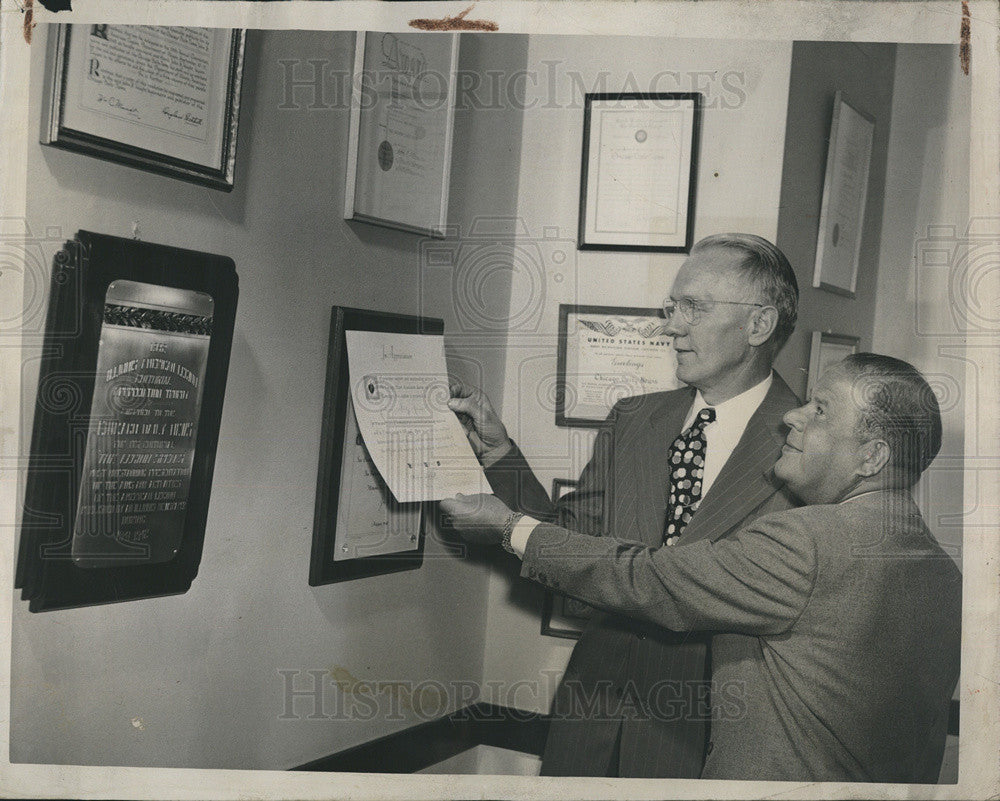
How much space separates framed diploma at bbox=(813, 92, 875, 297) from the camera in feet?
4.12

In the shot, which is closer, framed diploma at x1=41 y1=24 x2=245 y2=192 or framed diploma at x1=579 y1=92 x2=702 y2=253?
framed diploma at x1=41 y1=24 x2=245 y2=192

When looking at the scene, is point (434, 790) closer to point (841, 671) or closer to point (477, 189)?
point (841, 671)

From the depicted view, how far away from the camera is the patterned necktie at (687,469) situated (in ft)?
4.07

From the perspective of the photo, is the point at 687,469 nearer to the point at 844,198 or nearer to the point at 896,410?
the point at 896,410

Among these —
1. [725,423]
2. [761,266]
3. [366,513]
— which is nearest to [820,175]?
[761,266]

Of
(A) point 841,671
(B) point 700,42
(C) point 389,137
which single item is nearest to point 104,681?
(C) point 389,137

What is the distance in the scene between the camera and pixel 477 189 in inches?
49.9

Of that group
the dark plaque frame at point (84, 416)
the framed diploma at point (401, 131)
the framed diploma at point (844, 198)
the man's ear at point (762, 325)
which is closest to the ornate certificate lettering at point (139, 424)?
the dark plaque frame at point (84, 416)

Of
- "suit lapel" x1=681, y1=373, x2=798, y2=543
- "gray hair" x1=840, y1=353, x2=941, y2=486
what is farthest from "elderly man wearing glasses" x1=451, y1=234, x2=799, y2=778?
"gray hair" x1=840, y1=353, x2=941, y2=486

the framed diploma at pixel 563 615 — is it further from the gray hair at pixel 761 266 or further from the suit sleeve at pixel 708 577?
the gray hair at pixel 761 266

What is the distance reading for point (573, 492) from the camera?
1256mm

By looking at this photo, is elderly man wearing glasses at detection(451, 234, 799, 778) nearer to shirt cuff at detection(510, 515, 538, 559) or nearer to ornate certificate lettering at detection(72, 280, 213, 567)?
shirt cuff at detection(510, 515, 538, 559)

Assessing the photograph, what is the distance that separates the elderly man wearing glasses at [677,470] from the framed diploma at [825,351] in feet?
0.13

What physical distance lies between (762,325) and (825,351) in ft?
0.32
